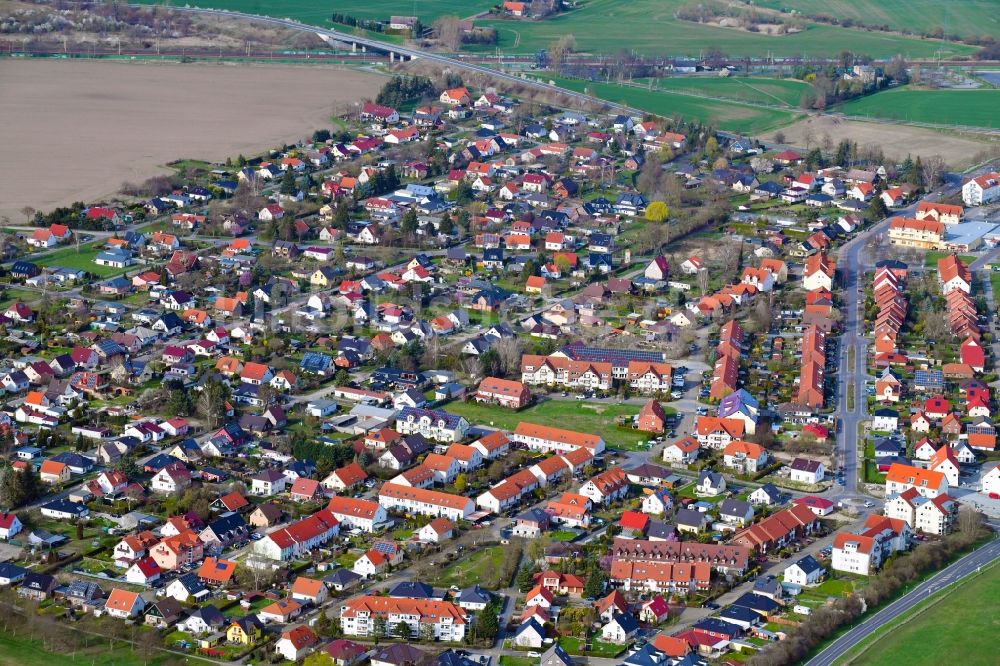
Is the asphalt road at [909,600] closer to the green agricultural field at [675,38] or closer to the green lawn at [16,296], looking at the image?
the green lawn at [16,296]

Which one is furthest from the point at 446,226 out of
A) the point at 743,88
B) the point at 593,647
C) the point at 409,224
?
the point at 743,88

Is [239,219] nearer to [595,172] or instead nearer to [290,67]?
[595,172]

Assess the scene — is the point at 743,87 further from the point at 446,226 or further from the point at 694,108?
the point at 446,226

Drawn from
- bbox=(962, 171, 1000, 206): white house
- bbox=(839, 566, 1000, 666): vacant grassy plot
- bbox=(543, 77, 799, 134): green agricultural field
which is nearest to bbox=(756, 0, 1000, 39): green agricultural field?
bbox=(543, 77, 799, 134): green agricultural field

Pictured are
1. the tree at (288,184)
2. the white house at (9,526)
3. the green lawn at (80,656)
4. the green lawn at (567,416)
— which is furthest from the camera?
the tree at (288,184)

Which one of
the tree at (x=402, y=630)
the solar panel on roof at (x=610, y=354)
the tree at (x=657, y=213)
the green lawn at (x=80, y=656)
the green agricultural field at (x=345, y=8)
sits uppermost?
the green agricultural field at (x=345, y=8)

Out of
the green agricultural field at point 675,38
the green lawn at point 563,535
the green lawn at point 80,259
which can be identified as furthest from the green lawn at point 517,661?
the green agricultural field at point 675,38

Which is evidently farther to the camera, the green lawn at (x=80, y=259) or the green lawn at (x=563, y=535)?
the green lawn at (x=80, y=259)

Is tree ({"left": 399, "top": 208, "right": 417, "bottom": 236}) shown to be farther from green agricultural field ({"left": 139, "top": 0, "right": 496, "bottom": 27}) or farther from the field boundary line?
green agricultural field ({"left": 139, "top": 0, "right": 496, "bottom": 27})

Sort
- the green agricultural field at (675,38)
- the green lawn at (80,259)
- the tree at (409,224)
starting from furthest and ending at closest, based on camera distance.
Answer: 1. the green agricultural field at (675,38)
2. the tree at (409,224)
3. the green lawn at (80,259)
